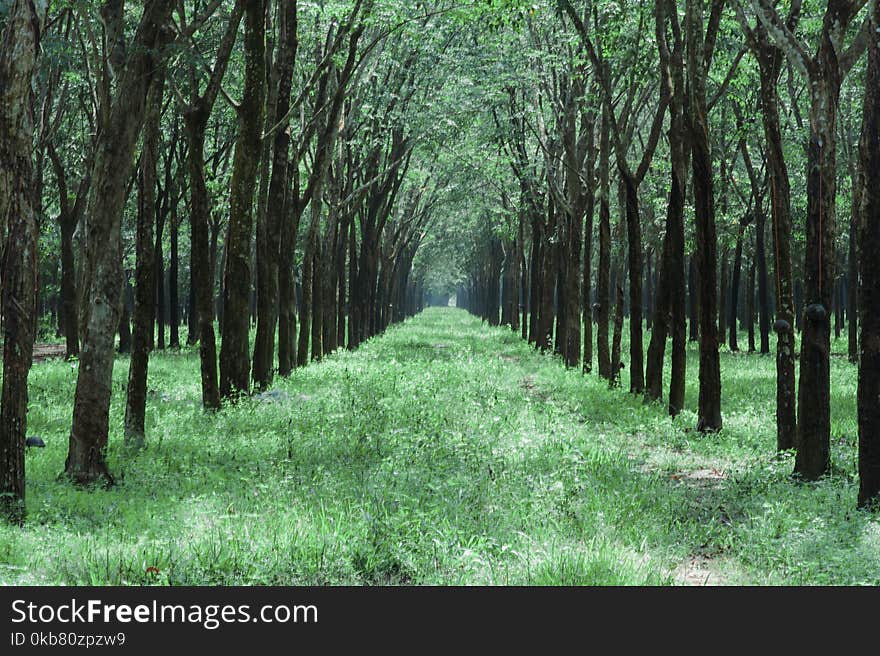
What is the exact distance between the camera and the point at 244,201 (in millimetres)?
13805

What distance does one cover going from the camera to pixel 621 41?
15922mm

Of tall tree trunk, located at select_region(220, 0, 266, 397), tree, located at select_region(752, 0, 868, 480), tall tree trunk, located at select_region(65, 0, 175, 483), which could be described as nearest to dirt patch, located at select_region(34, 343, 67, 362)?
tall tree trunk, located at select_region(220, 0, 266, 397)

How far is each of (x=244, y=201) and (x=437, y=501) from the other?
7217 millimetres

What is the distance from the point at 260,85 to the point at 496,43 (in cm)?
985

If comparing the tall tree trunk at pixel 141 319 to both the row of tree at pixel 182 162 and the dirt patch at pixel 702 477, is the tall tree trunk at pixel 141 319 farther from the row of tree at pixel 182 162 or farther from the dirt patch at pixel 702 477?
the dirt patch at pixel 702 477

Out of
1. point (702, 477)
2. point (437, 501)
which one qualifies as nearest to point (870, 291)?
point (702, 477)

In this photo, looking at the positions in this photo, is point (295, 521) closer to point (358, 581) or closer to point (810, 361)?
point (358, 581)

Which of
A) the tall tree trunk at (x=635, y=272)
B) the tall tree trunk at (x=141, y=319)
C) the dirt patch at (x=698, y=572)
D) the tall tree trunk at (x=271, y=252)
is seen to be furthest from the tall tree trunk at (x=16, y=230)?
the tall tree trunk at (x=635, y=272)

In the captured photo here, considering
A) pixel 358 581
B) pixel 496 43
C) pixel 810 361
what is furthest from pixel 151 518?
pixel 496 43

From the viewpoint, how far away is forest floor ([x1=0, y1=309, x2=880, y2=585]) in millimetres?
6266

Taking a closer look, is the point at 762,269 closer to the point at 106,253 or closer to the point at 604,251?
the point at 604,251

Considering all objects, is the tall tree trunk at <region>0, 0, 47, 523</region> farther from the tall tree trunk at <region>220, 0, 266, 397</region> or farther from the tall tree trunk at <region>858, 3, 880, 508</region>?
the tall tree trunk at <region>858, 3, 880, 508</region>

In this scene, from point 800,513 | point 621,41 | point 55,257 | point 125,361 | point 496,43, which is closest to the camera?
point 800,513

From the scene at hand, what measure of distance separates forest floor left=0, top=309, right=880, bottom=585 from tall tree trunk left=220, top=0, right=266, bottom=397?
2.40 feet
